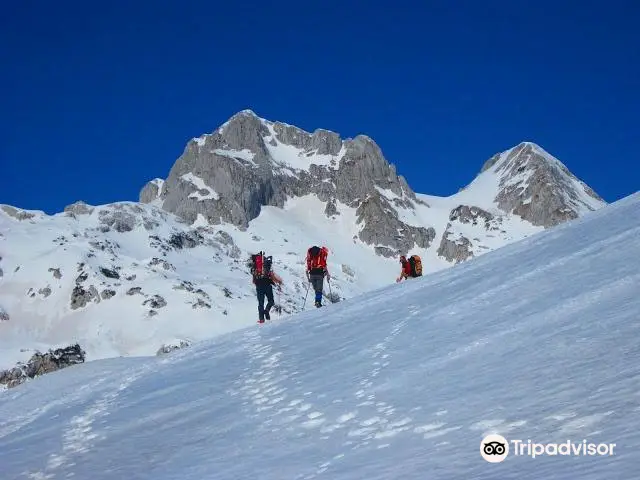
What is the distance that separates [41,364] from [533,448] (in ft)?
383

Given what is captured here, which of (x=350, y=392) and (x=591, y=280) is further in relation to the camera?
(x=591, y=280)

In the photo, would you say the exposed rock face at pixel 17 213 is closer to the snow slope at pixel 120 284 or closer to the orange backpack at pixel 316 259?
the snow slope at pixel 120 284

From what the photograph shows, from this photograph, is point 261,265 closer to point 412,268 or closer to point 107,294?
point 412,268

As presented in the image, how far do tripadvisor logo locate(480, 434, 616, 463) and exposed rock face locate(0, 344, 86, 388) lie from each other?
10929 cm

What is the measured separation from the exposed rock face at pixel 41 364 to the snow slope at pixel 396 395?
99715mm

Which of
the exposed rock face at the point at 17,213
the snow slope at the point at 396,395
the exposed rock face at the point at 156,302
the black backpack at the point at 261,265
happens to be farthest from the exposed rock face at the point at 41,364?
the snow slope at the point at 396,395

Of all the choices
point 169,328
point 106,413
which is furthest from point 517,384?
point 169,328

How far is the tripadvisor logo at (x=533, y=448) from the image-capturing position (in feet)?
16.1

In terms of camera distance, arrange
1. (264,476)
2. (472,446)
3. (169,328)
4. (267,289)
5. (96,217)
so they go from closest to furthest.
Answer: (472,446) → (264,476) → (267,289) → (169,328) → (96,217)

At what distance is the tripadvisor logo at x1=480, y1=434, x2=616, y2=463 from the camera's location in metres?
4.91

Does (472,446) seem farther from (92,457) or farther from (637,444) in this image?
(92,457)

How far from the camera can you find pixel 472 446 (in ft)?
18.9

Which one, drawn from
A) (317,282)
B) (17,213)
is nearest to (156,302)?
(17,213)

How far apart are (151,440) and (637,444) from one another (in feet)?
22.0
